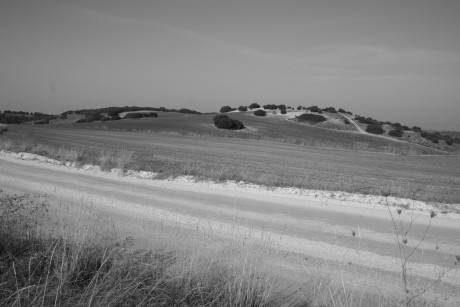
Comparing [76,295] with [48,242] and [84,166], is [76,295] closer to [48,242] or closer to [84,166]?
[48,242]

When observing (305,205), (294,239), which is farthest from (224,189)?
(294,239)

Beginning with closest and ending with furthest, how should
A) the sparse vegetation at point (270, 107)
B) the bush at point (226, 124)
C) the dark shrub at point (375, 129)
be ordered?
the bush at point (226, 124), the dark shrub at point (375, 129), the sparse vegetation at point (270, 107)

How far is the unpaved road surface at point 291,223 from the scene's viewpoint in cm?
687

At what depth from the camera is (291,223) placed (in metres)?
10.2

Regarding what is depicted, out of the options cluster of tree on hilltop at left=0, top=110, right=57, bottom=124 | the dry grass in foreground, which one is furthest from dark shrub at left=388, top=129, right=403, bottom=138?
cluster of tree on hilltop at left=0, top=110, right=57, bottom=124

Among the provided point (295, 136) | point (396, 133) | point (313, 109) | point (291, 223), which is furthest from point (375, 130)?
point (291, 223)

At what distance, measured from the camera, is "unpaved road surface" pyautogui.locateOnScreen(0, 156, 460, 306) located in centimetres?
687

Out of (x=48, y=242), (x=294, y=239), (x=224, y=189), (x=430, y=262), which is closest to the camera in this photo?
(x=48, y=242)

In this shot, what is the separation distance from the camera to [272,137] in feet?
210

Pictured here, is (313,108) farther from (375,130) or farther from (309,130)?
(309,130)

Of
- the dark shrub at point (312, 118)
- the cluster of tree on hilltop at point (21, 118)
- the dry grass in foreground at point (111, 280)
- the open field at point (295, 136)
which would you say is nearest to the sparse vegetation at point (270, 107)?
the dark shrub at point (312, 118)

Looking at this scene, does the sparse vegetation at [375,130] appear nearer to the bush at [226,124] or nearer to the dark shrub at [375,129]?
the dark shrub at [375,129]

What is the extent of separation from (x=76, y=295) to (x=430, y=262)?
7.24m

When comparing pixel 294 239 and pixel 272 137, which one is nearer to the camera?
pixel 294 239
